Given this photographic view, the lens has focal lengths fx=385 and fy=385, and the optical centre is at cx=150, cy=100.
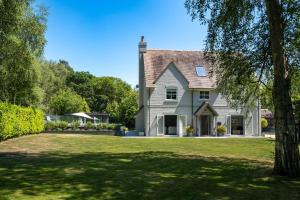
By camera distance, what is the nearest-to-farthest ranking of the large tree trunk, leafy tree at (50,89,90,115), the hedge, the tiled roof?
the large tree trunk → the hedge → the tiled roof → leafy tree at (50,89,90,115)

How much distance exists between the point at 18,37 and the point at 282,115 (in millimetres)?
16317

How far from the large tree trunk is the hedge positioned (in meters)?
18.4

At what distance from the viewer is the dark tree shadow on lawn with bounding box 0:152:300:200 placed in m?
9.25

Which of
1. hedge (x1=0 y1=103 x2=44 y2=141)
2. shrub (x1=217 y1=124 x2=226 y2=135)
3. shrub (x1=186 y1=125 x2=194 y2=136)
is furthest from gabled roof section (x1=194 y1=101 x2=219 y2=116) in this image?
hedge (x1=0 y1=103 x2=44 y2=141)

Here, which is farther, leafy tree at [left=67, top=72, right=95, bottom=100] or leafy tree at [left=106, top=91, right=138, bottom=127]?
leafy tree at [left=67, top=72, right=95, bottom=100]

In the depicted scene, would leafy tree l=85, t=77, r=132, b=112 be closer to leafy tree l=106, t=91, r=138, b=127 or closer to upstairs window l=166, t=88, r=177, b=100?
leafy tree l=106, t=91, r=138, b=127

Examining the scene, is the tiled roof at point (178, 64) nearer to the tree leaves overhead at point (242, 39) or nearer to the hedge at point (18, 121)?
the hedge at point (18, 121)

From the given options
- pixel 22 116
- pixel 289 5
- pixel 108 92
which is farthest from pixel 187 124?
pixel 108 92

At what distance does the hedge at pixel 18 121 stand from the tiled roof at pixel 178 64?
11.8 m

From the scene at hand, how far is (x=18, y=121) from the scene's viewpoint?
30094 mm

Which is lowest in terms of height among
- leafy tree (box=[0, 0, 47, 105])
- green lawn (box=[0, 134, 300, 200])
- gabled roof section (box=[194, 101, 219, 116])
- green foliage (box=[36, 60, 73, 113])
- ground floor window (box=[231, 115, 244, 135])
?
green lawn (box=[0, 134, 300, 200])

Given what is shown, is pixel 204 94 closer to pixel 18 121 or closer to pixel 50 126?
pixel 50 126

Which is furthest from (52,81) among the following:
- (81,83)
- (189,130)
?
(189,130)

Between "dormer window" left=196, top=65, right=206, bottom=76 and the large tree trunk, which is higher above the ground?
"dormer window" left=196, top=65, right=206, bottom=76
